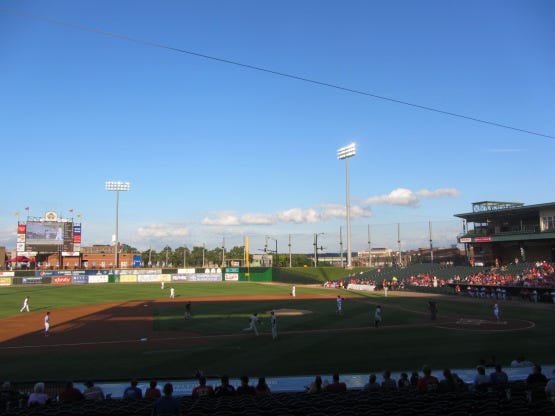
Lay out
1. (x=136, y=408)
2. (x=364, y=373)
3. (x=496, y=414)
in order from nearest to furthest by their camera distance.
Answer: (x=496, y=414) < (x=136, y=408) < (x=364, y=373)

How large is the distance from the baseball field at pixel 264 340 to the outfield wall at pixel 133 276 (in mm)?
35150

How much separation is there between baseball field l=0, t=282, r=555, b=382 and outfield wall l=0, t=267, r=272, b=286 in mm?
35150

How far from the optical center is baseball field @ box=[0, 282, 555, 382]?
16172mm

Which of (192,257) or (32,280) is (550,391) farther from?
(192,257)

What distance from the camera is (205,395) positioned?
31.4 ft

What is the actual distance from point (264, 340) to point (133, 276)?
188 ft

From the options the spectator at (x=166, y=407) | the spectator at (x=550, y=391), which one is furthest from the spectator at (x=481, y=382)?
the spectator at (x=166, y=407)

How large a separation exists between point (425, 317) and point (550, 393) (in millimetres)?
20944

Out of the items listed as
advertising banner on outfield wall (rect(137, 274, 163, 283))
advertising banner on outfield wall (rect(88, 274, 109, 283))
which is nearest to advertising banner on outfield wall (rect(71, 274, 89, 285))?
advertising banner on outfield wall (rect(88, 274, 109, 283))

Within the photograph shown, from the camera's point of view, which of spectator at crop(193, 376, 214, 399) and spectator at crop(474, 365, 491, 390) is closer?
spectator at crop(193, 376, 214, 399)

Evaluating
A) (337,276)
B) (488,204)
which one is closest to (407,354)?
(488,204)

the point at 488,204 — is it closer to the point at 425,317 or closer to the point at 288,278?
the point at 288,278

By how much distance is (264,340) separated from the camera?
21.5 metres

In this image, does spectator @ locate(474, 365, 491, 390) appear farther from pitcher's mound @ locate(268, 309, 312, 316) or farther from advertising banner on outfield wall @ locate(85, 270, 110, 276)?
advertising banner on outfield wall @ locate(85, 270, 110, 276)
